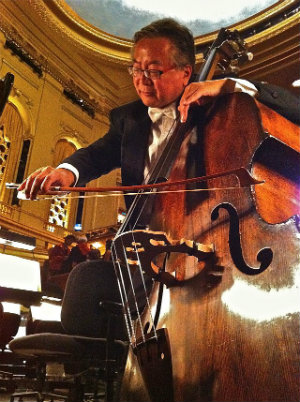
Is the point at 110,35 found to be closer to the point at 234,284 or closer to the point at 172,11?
the point at 172,11

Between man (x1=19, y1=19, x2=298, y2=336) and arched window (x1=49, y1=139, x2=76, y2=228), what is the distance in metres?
5.76

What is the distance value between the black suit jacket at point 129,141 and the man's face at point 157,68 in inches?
3.6

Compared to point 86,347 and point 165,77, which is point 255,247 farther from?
point 86,347

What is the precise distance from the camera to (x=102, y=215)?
24.1 feet

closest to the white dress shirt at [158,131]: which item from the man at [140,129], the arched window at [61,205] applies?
the man at [140,129]

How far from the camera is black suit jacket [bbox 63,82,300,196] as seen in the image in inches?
33.0

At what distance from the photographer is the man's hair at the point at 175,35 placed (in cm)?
95

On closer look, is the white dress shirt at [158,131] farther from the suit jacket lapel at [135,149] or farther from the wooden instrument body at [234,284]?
the wooden instrument body at [234,284]

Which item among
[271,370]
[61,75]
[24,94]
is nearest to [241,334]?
[271,370]

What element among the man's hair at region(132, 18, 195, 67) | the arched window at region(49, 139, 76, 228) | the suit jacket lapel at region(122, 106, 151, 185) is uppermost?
the arched window at region(49, 139, 76, 228)

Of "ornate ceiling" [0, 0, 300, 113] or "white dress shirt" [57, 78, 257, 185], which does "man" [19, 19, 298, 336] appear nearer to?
"white dress shirt" [57, 78, 257, 185]

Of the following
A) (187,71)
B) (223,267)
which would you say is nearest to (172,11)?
(187,71)

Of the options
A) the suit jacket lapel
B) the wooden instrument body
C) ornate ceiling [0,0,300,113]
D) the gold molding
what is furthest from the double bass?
the gold molding

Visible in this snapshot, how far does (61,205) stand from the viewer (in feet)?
23.0
